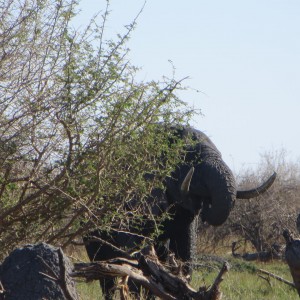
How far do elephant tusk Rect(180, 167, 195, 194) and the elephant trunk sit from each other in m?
0.30

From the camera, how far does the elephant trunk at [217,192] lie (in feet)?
34.7

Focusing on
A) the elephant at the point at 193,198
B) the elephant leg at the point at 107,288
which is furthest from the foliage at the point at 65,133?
the elephant at the point at 193,198

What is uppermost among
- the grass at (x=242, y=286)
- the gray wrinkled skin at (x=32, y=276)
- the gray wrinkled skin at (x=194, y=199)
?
the gray wrinkled skin at (x=194, y=199)

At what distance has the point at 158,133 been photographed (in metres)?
7.02

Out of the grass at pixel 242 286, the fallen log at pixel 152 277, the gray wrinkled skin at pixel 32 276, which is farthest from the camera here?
the grass at pixel 242 286

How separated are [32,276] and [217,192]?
6297 millimetres

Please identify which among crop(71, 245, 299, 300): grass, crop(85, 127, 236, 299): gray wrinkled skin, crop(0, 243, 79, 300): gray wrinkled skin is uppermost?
crop(85, 127, 236, 299): gray wrinkled skin

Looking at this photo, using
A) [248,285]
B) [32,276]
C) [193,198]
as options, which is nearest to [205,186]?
[193,198]

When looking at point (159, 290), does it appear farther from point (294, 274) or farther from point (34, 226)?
point (34, 226)

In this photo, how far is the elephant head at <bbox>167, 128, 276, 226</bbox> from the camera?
10578 mm

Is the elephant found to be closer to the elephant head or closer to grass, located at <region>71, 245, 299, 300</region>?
the elephant head

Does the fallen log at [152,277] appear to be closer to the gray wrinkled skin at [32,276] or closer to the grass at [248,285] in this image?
the gray wrinkled skin at [32,276]

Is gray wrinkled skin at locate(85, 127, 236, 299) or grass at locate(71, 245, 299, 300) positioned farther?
gray wrinkled skin at locate(85, 127, 236, 299)

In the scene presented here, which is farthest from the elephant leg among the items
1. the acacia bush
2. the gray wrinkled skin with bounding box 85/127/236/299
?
the acacia bush
